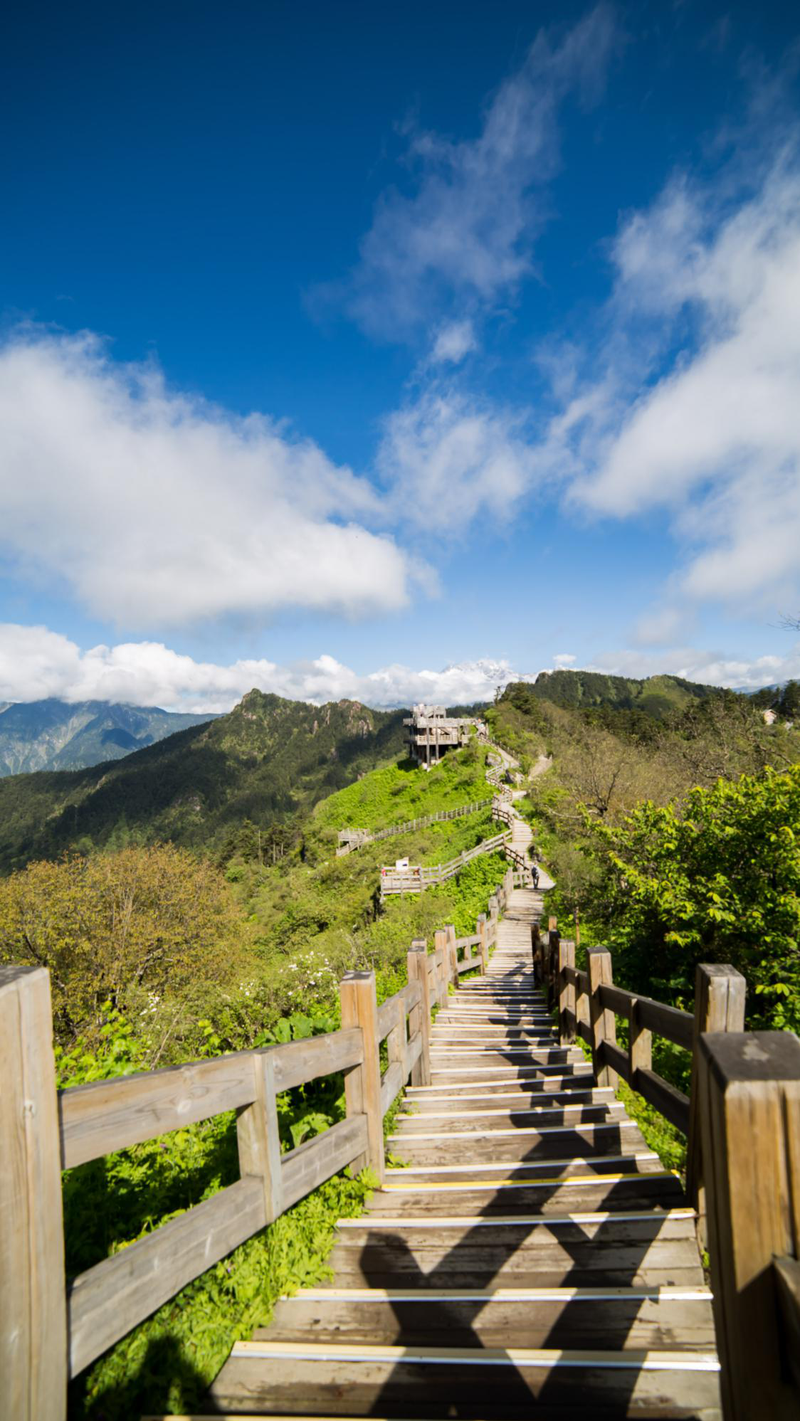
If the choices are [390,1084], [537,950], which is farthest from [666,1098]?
[537,950]

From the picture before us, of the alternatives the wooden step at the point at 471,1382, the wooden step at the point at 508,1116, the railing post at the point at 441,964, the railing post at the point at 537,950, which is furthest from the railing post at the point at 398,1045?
the railing post at the point at 537,950

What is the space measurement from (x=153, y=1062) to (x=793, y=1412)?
801 cm

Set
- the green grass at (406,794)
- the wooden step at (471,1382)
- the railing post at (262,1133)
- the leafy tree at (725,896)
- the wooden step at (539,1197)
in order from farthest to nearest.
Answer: the green grass at (406,794) → the leafy tree at (725,896) → the wooden step at (539,1197) → the railing post at (262,1133) → the wooden step at (471,1382)

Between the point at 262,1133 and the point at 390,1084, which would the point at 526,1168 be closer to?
the point at 390,1084

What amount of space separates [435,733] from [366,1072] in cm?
5376

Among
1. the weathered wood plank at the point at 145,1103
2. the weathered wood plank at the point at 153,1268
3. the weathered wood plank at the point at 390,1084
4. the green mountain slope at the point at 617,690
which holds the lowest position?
the weathered wood plank at the point at 390,1084

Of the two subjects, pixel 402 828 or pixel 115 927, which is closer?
pixel 115 927

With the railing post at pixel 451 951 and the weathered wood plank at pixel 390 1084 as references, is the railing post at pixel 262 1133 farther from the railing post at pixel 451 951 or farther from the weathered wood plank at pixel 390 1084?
the railing post at pixel 451 951

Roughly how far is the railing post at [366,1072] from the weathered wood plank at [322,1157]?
0.07 metres

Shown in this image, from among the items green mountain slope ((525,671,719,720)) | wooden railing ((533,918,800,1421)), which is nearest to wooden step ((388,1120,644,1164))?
wooden railing ((533,918,800,1421))

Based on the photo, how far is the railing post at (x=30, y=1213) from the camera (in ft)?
5.44

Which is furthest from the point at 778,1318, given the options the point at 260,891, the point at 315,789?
the point at 315,789

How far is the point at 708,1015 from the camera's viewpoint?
3.15 m

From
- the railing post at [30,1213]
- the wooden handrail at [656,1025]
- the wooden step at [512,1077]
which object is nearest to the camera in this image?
the railing post at [30,1213]
